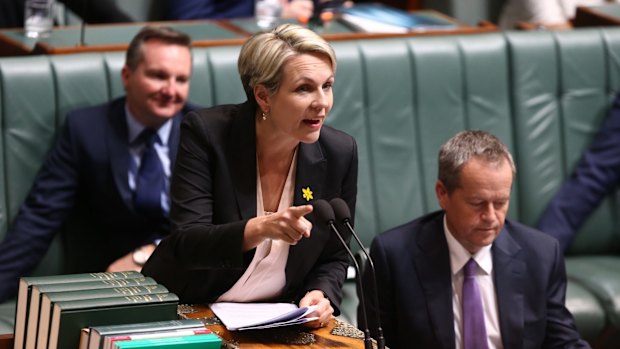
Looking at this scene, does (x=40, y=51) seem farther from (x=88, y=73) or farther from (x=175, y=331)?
(x=175, y=331)

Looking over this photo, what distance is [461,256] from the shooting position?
3.12 meters

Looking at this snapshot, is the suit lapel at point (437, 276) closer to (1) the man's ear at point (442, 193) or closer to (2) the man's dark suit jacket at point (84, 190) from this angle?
(1) the man's ear at point (442, 193)

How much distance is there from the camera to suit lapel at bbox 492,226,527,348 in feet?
10.0

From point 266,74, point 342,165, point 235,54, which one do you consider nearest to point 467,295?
point 342,165

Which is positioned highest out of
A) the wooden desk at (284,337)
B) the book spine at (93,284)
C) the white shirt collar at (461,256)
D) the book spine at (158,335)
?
the book spine at (158,335)

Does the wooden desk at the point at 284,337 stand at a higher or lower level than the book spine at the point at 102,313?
lower

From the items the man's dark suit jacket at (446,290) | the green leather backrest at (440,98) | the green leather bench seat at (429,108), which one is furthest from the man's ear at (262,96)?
the green leather backrest at (440,98)

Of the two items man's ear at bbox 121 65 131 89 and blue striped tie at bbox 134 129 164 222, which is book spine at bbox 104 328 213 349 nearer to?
blue striped tie at bbox 134 129 164 222

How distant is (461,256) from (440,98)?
130 cm

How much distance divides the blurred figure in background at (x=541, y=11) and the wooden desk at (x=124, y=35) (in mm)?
724

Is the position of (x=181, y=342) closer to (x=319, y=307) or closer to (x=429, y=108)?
(x=319, y=307)

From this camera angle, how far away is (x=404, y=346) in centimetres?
310

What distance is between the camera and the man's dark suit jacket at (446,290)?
10.1ft

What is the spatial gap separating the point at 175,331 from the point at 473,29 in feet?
8.88
